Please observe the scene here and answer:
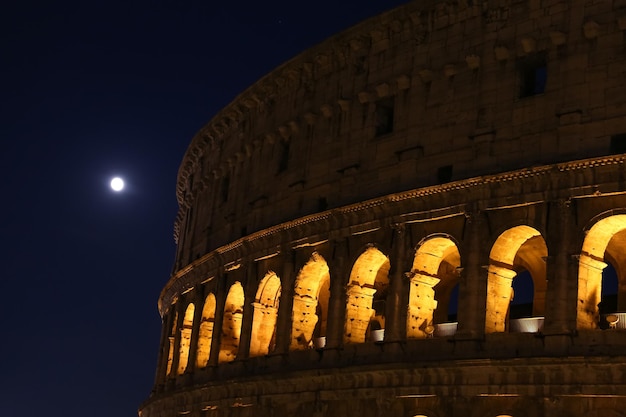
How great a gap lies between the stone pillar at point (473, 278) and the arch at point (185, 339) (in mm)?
13002

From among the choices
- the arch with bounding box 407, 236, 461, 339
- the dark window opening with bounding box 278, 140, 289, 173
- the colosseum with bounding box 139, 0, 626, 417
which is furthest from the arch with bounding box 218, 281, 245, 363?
the arch with bounding box 407, 236, 461, 339

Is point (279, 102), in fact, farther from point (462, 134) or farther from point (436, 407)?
point (436, 407)

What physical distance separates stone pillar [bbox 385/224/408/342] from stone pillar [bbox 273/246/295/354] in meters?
3.86

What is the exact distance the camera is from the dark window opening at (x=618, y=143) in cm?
1988

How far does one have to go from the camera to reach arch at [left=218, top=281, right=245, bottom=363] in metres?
29.0

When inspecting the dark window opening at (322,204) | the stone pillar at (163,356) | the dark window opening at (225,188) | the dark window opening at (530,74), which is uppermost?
the dark window opening at (530,74)

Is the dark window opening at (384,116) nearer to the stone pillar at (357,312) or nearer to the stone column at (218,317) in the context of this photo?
the stone pillar at (357,312)

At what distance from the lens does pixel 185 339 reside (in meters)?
32.5

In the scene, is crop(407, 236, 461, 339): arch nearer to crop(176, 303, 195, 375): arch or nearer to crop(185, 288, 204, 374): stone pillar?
crop(185, 288, 204, 374): stone pillar

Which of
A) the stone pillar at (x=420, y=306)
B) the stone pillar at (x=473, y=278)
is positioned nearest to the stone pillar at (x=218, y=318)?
the stone pillar at (x=420, y=306)

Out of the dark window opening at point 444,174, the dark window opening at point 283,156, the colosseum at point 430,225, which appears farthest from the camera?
the dark window opening at point 283,156

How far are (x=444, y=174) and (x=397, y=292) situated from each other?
2738 mm

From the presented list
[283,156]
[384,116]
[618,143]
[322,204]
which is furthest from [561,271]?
[283,156]

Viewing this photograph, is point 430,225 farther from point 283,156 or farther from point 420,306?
point 283,156
